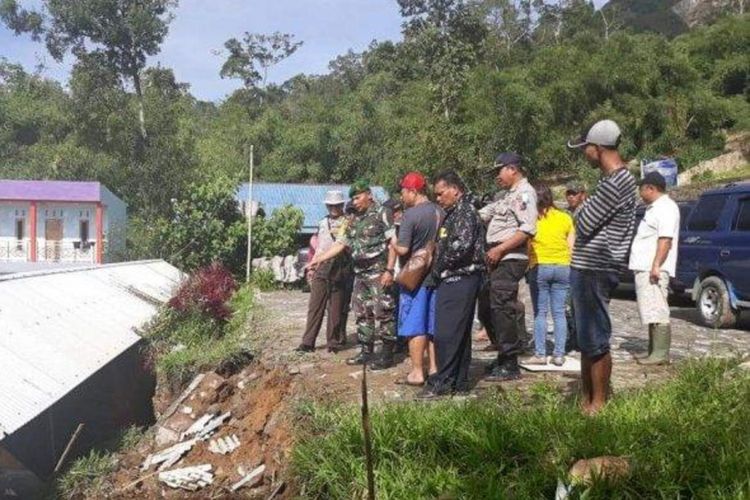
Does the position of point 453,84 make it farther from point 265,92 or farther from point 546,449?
point 546,449

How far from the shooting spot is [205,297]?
11703 mm

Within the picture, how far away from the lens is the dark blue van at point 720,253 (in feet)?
31.7

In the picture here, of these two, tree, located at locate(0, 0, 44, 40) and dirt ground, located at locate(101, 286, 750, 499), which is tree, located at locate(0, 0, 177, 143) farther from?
dirt ground, located at locate(101, 286, 750, 499)

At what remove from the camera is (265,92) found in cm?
6003

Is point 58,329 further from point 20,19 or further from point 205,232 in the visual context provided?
point 20,19

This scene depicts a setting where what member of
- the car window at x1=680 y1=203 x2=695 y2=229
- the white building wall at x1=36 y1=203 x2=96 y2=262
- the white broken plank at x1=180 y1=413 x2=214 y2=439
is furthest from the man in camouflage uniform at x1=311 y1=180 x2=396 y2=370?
the white building wall at x1=36 y1=203 x2=96 y2=262

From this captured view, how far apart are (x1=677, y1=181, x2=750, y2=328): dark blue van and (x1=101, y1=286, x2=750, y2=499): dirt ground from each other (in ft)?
1.28

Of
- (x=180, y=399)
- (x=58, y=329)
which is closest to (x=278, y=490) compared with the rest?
(x=180, y=399)

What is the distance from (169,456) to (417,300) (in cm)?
262

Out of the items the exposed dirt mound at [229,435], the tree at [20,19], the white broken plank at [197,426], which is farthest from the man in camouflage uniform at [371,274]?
the tree at [20,19]

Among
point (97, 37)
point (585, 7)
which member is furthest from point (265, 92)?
point (585, 7)

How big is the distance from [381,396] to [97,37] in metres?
41.2

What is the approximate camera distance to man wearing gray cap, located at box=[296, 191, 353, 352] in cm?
812

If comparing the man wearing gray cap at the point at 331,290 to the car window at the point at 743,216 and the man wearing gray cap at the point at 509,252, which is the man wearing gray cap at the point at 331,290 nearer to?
the man wearing gray cap at the point at 509,252
